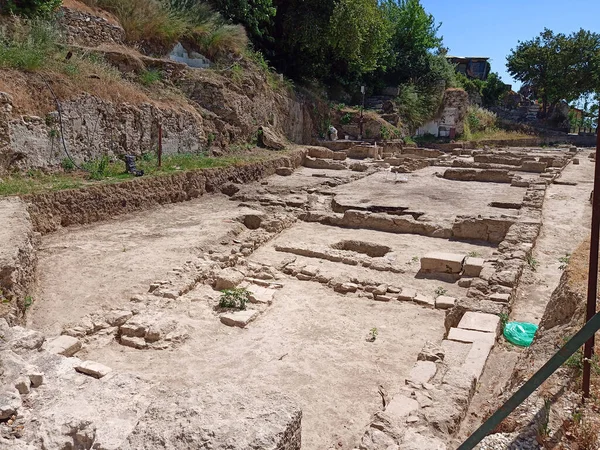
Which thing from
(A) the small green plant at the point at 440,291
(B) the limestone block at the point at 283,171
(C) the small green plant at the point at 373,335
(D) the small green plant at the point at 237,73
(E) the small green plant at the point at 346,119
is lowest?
(C) the small green plant at the point at 373,335

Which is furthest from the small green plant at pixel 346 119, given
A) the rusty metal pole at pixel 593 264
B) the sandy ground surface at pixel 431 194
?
the rusty metal pole at pixel 593 264

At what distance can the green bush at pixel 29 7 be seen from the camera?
15070mm

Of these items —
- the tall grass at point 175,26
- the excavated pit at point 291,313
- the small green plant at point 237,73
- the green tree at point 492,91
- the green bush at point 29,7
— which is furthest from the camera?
the green tree at point 492,91

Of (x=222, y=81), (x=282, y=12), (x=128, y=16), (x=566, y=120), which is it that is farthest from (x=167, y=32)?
(x=566, y=120)

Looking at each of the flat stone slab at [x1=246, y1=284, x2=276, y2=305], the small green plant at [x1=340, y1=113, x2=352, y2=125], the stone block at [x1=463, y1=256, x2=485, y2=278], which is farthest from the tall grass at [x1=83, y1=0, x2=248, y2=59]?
the stone block at [x1=463, y1=256, x2=485, y2=278]

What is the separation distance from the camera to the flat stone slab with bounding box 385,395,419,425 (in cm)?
383

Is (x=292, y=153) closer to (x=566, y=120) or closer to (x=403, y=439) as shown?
(x=403, y=439)

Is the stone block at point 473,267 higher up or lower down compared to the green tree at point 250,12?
lower down

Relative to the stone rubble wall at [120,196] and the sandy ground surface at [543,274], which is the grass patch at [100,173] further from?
the sandy ground surface at [543,274]

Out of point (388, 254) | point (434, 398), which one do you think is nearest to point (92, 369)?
point (434, 398)

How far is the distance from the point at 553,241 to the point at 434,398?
7.57 m

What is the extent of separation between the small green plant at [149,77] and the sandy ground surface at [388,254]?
9417mm

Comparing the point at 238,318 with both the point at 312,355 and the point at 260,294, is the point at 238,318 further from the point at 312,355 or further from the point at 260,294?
the point at 312,355

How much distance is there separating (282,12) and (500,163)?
16143mm
